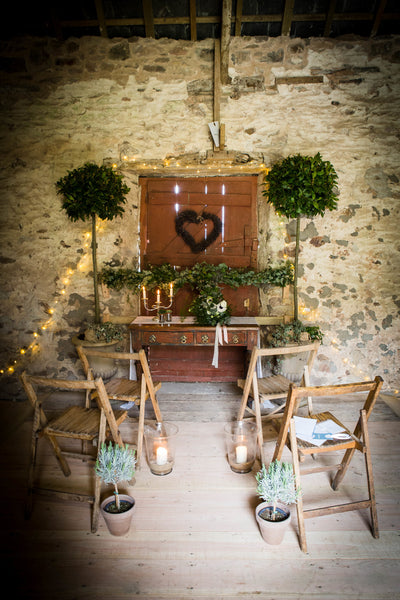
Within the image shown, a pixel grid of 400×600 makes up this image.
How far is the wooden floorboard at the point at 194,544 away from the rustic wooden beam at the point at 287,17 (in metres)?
4.45

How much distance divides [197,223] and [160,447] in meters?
2.78

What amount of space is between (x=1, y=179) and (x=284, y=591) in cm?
469

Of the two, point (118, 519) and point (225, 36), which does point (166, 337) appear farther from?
point (225, 36)

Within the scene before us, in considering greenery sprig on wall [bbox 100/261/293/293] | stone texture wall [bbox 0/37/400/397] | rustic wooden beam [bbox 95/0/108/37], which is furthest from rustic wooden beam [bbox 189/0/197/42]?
greenery sprig on wall [bbox 100/261/293/293]

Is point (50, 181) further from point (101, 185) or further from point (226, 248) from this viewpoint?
point (226, 248)

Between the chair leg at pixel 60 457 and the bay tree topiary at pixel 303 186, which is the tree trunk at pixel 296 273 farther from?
the chair leg at pixel 60 457

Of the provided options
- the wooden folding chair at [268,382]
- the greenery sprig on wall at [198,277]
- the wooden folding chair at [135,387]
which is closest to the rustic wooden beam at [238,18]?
the greenery sprig on wall at [198,277]

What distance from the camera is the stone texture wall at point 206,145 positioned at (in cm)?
402

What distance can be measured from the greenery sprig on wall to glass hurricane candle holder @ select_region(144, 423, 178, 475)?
72.7 inches

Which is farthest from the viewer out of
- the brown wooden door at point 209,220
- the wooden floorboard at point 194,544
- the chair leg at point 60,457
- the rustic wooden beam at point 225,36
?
the brown wooden door at point 209,220

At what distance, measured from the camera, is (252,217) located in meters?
4.38

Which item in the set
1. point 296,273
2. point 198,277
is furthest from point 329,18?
point 198,277

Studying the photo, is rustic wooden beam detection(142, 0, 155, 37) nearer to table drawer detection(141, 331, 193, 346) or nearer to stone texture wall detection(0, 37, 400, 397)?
stone texture wall detection(0, 37, 400, 397)

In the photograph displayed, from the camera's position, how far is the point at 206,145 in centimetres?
415
